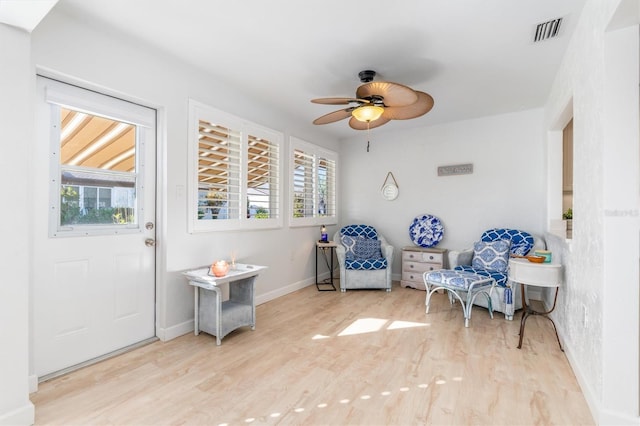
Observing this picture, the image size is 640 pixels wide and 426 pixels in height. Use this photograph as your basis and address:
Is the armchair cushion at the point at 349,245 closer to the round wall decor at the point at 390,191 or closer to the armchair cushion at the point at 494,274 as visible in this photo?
the round wall decor at the point at 390,191

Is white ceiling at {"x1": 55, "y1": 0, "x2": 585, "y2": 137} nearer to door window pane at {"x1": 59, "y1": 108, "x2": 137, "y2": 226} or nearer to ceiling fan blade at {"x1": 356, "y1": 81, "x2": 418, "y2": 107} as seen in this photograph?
ceiling fan blade at {"x1": 356, "y1": 81, "x2": 418, "y2": 107}

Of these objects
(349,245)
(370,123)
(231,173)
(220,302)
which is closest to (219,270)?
(220,302)

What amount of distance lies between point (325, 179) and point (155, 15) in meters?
3.43

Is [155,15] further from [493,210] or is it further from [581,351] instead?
[493,210]

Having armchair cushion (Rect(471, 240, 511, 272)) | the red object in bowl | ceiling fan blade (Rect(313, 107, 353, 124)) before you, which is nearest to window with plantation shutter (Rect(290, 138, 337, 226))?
ceiling fan blade (Rect(313, 107, 353, 124))

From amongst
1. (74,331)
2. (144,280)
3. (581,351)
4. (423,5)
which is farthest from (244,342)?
(423,5)

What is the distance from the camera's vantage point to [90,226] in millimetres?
2367

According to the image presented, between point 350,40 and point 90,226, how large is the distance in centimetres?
251

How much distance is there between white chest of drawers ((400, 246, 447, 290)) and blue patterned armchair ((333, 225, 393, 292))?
372 millimetres

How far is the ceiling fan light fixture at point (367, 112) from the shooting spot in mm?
2717

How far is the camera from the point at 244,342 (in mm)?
2732

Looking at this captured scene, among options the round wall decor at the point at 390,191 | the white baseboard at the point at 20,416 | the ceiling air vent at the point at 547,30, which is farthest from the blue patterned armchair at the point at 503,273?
the white baseboard at the point at 20,416

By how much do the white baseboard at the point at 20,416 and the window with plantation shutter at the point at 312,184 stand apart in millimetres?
3087

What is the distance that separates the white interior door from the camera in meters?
2.12
